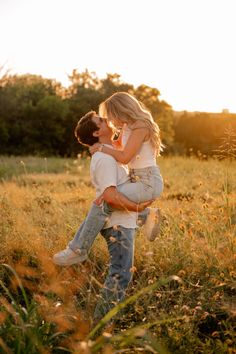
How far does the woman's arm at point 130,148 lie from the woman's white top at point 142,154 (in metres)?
0.10

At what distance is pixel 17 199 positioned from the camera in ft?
24.9

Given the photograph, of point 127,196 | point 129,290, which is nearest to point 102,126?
point 127,196

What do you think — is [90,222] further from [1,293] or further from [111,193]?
[1,293]

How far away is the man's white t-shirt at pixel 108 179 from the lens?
432 centimetres

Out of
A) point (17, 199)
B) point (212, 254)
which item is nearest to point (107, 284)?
point (212, 254)

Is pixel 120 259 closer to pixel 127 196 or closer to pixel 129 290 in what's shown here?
pixel 129 290

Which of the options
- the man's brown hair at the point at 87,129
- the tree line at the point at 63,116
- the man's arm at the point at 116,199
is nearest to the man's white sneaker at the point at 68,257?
the man's arm at the point at 116,199

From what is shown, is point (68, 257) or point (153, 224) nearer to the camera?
point (68, 257)

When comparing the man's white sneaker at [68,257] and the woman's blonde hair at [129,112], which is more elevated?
the woman's blonde hair at [129,112]

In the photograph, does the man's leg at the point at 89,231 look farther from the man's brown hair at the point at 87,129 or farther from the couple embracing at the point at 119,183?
the man's brown hair at the point at 87,129

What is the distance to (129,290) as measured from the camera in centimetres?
449

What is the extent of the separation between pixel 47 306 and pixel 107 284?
72cm

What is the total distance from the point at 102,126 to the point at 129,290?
131 cm

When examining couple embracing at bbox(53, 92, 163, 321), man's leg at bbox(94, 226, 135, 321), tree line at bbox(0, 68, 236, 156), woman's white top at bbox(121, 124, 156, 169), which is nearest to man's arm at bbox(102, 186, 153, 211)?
couple embracing at bbox(53, 92, 163, 321)
